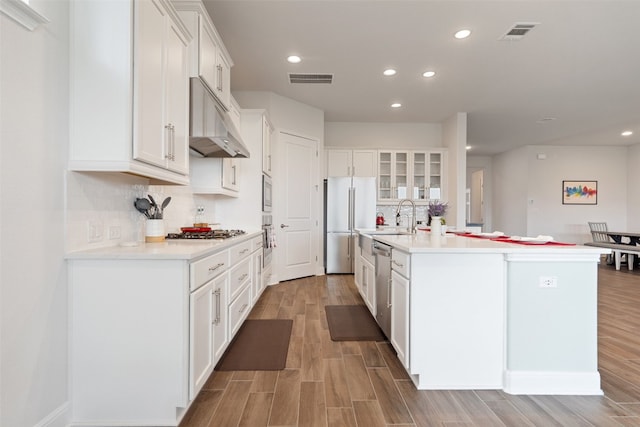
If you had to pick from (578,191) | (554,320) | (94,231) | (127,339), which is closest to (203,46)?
(94,231)

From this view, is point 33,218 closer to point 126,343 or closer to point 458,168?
point 126,343

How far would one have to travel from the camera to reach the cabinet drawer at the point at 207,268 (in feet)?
5.62

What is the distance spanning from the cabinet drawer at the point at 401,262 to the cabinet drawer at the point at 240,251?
1.21 meters

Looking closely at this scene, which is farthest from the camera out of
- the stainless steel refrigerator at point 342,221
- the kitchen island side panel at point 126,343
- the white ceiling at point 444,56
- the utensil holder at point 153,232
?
the stainless steel refrigerator at point 342,221

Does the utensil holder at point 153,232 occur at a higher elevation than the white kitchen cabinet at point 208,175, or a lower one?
lower

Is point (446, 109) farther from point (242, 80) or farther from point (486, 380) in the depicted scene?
point (486, 380)

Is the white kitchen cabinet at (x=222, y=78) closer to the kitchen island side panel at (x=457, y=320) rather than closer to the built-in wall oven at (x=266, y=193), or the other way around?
the built-in wall oven at (x=266, y=193)

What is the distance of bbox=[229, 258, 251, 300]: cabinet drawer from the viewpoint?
2541 millimetres

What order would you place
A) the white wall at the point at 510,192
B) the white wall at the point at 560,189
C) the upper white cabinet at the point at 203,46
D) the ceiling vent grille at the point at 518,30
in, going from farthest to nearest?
the white wall at the point at 510,192, the white wall at the point at 560,189, the ceiling vent grille at the point at 518,30, the upper white cabinet at the point at 203,46

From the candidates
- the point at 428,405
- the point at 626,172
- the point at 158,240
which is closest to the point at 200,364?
the point at 158,240

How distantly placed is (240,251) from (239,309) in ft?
1.60

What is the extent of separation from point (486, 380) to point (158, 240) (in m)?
2.29

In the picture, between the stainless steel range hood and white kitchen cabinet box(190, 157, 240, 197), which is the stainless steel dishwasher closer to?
the stainless steel range hood

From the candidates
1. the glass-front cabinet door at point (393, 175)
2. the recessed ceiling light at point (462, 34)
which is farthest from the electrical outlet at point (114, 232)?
the glass-front cabinet door at point (393, 175)
